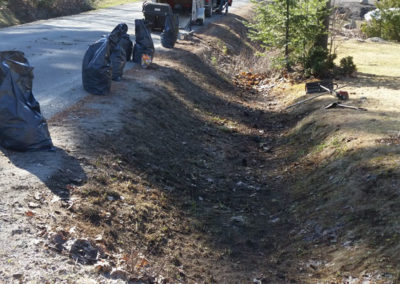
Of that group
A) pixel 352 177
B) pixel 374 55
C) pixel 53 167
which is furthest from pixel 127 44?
pixel 374 55

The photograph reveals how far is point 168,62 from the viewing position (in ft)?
51.7

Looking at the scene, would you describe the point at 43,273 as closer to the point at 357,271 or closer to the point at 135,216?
the point at 135,216

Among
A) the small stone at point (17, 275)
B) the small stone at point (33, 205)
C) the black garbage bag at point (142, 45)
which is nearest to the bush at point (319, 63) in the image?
the black garbage bag at point (142, 45)

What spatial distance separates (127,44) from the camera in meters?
14.3

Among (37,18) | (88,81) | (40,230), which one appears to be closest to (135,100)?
(88,81)

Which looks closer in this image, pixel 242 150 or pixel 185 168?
pixel 185 168

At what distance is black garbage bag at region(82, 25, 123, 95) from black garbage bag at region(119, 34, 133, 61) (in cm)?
266

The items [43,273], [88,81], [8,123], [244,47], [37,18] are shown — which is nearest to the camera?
[43,273]

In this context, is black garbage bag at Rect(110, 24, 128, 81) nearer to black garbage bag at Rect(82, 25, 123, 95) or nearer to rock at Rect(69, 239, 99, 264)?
black garbage bag at Rect(82, 25, 123, 95)

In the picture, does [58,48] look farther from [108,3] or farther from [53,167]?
[108,3]

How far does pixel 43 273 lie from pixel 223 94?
454 inches

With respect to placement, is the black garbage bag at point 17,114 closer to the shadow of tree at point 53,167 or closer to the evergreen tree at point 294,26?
the shadow of tree at point 53,167

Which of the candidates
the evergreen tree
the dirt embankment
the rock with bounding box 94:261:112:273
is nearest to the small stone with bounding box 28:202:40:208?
the dirt embankment

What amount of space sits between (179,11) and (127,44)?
1239cm
